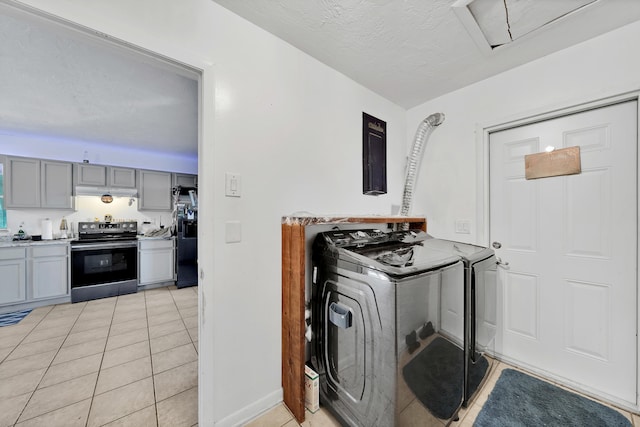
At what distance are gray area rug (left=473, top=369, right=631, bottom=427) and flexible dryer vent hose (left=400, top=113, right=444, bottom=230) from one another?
4.56ft

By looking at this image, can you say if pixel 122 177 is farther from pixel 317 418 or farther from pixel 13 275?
pixel 317 418

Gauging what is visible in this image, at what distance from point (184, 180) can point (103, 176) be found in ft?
4.03

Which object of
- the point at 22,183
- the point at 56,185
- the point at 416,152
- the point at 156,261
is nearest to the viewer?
the point at 416,152

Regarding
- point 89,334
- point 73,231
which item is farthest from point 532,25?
point 73,231

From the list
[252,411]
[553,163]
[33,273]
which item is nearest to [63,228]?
[33,273]

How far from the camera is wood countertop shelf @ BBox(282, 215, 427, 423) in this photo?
1.40m

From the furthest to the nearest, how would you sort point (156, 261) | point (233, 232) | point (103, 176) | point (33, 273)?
1. point (156, 261)
2. point (103, 176)
3. point (33, 273)
4. point (233, 232)

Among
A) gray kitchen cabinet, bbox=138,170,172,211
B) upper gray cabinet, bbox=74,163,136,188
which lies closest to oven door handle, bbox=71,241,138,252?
gray kitchen cabinet, bbox=138,170,172,211

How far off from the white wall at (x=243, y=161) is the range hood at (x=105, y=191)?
404cm

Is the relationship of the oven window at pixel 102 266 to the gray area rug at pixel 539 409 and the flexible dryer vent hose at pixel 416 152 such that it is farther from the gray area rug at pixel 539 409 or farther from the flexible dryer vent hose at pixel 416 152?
the gray area rug at pixel 539 409

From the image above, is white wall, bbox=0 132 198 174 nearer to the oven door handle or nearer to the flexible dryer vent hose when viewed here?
the oven door handle

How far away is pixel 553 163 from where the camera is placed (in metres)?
1.78

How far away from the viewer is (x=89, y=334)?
8.12 ft

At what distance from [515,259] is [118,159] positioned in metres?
6.07
